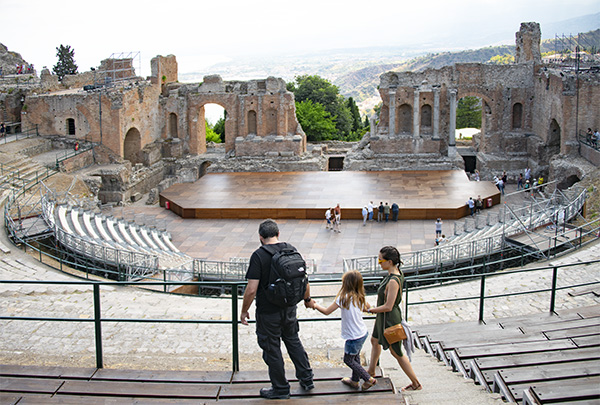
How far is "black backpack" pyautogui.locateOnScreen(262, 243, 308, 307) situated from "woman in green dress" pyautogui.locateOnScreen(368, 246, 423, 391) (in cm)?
99

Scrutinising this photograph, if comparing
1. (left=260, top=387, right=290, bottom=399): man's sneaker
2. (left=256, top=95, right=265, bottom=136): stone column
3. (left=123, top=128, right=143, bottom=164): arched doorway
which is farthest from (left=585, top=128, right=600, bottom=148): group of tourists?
(left=260, top=387, right=290, bottom=399): man's sneaker

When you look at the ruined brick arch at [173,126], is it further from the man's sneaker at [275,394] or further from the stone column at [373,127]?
the man's sneaker at [275,394]

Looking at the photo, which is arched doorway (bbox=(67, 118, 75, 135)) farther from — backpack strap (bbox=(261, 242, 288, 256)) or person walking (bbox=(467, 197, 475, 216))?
backpack strap (bbox=(261, 242, 288, 256))

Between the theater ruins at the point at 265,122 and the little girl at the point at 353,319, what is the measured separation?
25.5m

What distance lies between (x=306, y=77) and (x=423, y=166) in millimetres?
27718

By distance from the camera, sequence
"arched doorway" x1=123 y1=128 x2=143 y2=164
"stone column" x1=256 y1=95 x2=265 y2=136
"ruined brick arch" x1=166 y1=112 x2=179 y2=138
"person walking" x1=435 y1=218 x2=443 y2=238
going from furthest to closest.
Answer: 1. "ruined brick arch" x1=166 y1=112 x2=179 y2=138
2. "stone column" x1=256 y1=95 x2=265 y2=136
3. "arched doorway" x1=123 y1=128 x2=143 y2=164
4. "person walking" x1=435 y1=218 x2=443 y2=238

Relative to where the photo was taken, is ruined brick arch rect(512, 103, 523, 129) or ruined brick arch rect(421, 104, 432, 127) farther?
ruined brick arch rect(421, 104, 432, 127)

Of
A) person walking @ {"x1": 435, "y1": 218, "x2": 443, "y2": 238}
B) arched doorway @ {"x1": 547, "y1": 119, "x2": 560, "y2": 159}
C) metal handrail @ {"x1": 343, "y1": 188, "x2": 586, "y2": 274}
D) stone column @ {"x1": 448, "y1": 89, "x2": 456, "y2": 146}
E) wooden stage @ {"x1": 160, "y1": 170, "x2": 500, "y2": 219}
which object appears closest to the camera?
metal handrail @ {"x1": 343, "y1": 188, "x2": 586, "y2": 274}

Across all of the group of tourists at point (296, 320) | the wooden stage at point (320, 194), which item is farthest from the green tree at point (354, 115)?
the group of tourists at point (296, 320)

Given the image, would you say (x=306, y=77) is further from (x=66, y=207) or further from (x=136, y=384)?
(x=136, y=384)

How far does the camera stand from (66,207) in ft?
74.0

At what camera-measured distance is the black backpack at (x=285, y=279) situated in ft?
21.0

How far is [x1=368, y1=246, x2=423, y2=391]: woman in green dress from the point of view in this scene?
693 cm

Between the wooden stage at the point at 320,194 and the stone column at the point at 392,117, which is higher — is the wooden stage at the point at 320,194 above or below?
below
